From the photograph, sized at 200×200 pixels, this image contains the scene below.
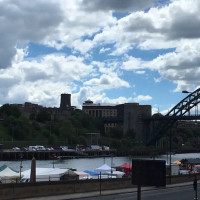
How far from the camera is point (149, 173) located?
1166cm

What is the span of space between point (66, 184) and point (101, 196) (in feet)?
8.79

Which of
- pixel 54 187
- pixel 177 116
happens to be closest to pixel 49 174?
pixel 54 187

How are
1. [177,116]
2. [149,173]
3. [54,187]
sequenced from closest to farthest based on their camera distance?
1. [149,173]
2. [54,187]
3. [177,116]

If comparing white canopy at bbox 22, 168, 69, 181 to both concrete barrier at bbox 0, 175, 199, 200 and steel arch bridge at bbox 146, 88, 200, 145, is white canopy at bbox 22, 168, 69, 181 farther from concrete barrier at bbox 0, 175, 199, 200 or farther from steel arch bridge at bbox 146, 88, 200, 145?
steel arch bridge at bbox 146, 88, 200, 145

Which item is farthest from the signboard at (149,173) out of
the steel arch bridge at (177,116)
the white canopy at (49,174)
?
the steel arch bridge at (177,116)

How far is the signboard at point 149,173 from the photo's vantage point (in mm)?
11672

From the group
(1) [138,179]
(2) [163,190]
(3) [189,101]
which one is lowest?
(2) [163,190]

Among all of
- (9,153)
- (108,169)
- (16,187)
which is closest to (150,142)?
(9,153)

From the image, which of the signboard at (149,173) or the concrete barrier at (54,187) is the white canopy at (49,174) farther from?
the signboard at (149,173)

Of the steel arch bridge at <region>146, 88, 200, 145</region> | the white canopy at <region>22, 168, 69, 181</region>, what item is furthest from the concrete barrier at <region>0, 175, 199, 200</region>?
the steel arch bridge at <region>146, 88, 200, 145</region>

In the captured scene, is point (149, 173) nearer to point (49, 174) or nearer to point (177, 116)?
point (49, 174)

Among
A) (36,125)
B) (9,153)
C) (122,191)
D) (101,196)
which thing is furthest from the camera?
(36,125)

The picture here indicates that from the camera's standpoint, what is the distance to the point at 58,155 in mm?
142250

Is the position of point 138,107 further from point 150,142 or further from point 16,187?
point 16,187
